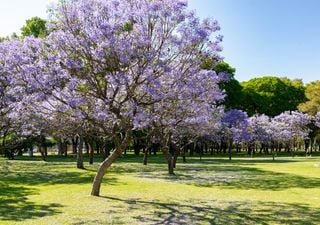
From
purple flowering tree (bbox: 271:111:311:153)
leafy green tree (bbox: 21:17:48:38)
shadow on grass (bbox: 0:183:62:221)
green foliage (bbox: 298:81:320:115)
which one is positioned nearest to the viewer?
shadow on grass (bbox: 0:183:62:221)

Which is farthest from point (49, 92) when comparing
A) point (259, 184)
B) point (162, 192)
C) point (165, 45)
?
point (259, 184)

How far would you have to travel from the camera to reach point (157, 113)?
20.4 meters

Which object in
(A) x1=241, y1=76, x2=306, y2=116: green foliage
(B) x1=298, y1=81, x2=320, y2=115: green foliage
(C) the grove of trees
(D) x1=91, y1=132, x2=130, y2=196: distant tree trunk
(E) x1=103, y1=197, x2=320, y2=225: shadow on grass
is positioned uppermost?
(A) x1=241, y1=76, x2=306, y2=116: green foliage

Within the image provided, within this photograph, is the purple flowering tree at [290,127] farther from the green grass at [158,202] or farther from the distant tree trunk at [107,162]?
the distant tree trunk at [107,162]

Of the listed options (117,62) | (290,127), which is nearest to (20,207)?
(117,62)

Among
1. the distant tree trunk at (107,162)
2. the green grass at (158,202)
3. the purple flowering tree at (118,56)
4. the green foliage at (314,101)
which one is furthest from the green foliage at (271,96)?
the purple flowering tree at (118,56)

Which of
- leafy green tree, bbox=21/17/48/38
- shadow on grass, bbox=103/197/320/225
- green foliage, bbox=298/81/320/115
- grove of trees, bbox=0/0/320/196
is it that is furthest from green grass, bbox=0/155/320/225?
green foliage, bbox=298/81/320/115

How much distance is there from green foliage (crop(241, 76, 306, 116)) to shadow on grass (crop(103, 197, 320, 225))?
79799mm

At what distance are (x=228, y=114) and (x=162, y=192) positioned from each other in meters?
47.0

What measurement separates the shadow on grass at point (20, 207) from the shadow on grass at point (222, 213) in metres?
2.69

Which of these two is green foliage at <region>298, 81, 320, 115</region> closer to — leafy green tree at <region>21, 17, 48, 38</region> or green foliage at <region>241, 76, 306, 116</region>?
green foliage at <region>241, 76, 306, 116</region>

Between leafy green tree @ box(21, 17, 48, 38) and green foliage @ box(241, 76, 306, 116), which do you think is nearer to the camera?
leafy green tree @ box(21, 17, 48, 38)

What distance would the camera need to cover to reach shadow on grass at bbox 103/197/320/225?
50.8 ft

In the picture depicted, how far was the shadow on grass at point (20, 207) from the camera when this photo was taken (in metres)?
15.9
